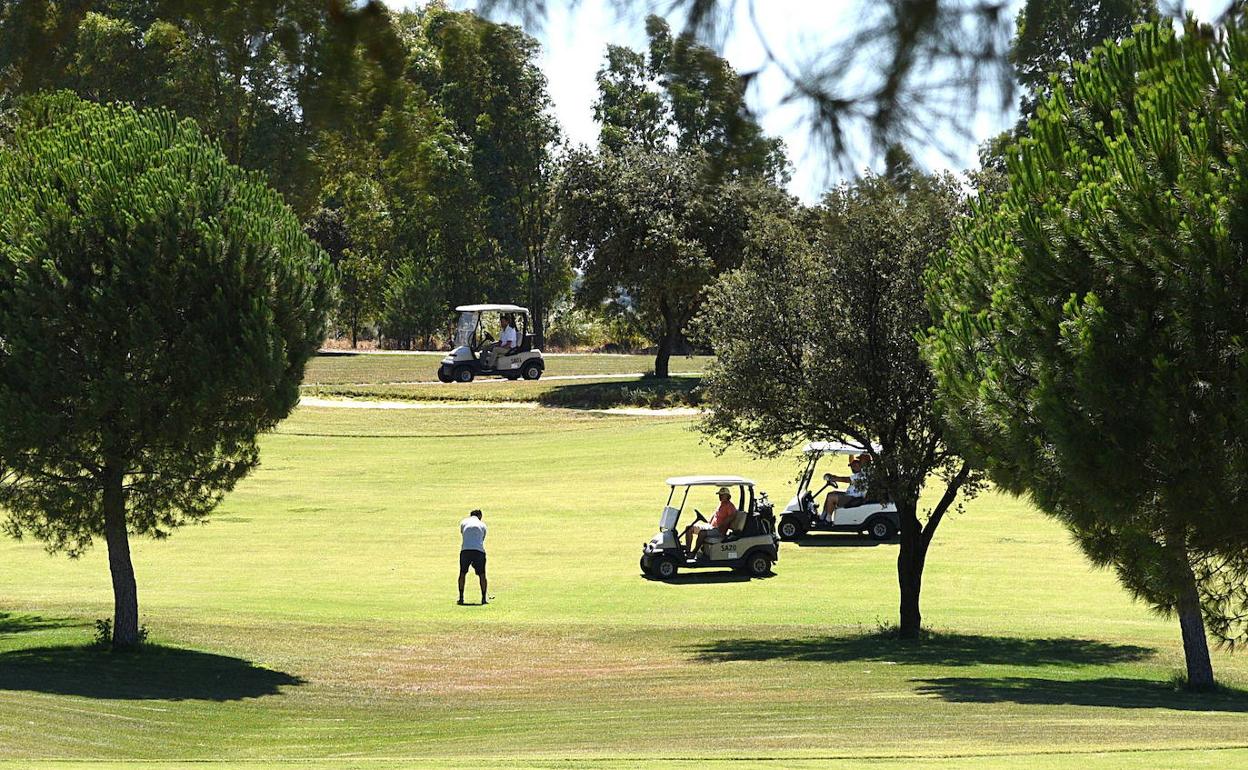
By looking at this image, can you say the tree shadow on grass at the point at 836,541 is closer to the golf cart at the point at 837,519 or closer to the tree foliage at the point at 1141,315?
the golf cart at the point at 837,519

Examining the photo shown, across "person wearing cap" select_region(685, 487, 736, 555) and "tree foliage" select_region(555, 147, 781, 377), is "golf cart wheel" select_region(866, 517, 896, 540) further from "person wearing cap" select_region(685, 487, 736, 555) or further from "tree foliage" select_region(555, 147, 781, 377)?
"tree foliage" select_region(555, 147, 781, 377)

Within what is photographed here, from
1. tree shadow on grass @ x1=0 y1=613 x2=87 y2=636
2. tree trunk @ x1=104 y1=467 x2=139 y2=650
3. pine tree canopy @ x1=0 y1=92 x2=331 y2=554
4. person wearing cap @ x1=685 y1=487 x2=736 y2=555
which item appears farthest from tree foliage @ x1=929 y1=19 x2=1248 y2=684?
tree shadow on grass @ x1=0 y1=613 x2=87 y2=636

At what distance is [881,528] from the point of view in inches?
1260

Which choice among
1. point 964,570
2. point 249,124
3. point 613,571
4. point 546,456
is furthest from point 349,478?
point 249,124

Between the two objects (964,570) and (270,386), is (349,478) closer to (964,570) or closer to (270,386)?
(964,570)

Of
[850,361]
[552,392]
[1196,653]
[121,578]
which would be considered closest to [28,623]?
[121,578]

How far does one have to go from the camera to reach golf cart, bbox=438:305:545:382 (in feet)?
189

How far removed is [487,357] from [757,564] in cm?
3163

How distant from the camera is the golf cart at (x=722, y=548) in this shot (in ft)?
88.8

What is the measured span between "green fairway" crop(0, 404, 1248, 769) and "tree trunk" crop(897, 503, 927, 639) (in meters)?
0.59

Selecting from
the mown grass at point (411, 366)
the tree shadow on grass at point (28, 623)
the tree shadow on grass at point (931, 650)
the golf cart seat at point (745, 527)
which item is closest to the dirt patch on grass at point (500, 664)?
the tree shadow on grass at point (931, 650)

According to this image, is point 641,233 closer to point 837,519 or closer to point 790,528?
point 790,528

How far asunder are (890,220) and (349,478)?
932 inches

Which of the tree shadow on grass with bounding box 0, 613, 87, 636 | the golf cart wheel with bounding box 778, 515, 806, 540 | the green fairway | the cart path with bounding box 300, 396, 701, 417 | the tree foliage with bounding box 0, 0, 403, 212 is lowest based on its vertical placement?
the tree shadow on grass with bounding box 0, 613, 87, 636
